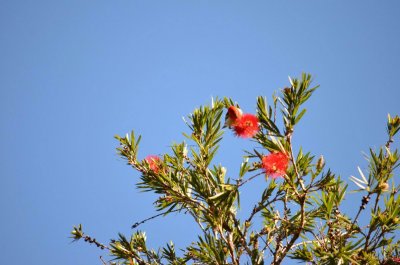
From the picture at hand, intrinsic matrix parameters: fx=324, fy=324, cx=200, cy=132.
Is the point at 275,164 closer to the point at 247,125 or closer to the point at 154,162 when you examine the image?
the point at 247,125

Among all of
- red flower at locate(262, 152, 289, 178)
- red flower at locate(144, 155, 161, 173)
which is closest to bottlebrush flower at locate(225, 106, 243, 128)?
red flower at locate(262, 152, 289, 178)

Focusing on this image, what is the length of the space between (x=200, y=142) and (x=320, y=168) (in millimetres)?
818

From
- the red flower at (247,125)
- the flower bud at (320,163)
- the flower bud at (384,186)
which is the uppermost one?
the red flower at (247,125)

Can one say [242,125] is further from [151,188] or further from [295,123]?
[151,188]

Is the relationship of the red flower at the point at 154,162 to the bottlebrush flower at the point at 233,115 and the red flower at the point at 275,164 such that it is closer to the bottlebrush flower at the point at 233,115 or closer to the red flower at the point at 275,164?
the bottlebrush flower at the point at 233,115

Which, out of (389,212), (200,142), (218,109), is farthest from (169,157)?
(389,212)

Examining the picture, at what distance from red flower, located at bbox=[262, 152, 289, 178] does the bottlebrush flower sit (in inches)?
11.5

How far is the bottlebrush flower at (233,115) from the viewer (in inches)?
76.7

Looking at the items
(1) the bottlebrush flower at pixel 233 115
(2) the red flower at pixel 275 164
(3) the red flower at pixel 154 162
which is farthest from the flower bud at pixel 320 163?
(3) the red flower at pixel 154 162

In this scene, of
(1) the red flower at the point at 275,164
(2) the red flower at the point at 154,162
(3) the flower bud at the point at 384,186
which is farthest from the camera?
(2) the red flower at the point at 154,162

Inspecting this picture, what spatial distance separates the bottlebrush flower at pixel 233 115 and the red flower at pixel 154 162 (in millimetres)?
617

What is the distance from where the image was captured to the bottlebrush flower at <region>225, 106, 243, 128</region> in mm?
1947

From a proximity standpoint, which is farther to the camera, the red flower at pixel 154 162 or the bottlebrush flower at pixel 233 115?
the red flower at pixel 154 162

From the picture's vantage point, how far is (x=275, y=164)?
6.15 feet
